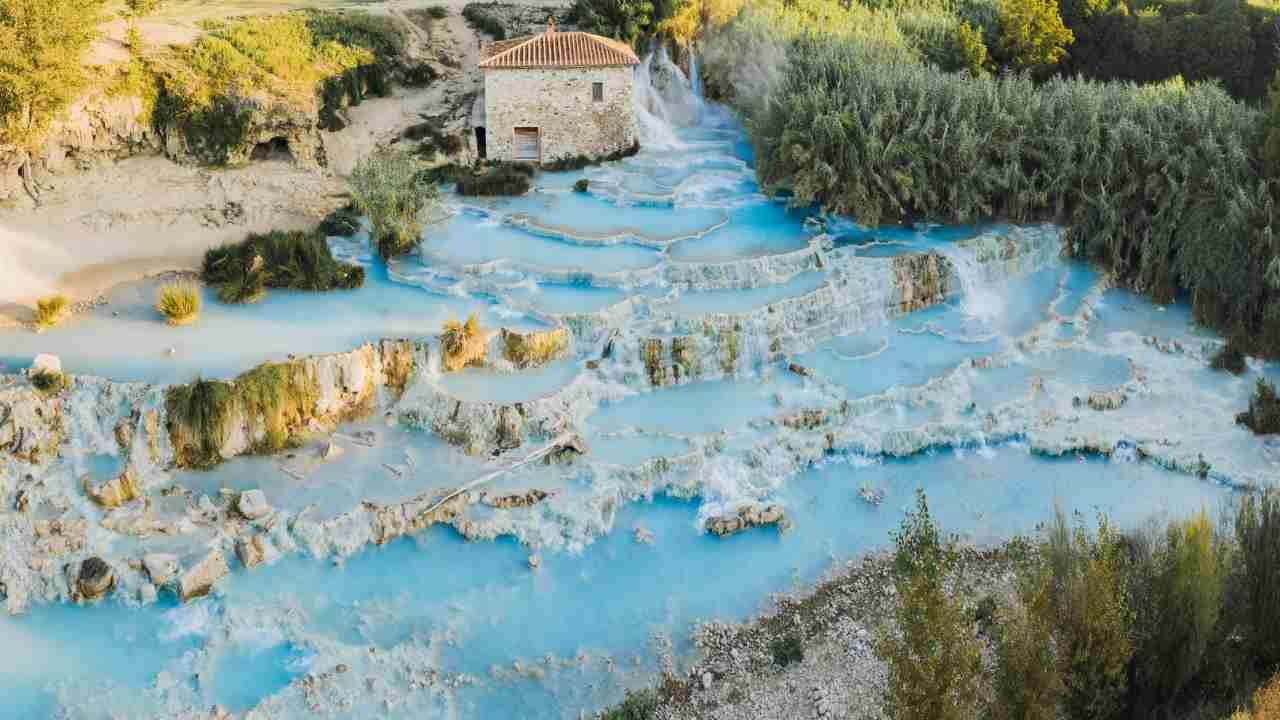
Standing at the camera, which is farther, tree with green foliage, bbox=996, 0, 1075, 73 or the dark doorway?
tree with green foliage, bbox=996, 0, 1075, 73

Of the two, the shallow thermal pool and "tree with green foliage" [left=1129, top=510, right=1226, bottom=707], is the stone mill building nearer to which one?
the shallow thermal pool

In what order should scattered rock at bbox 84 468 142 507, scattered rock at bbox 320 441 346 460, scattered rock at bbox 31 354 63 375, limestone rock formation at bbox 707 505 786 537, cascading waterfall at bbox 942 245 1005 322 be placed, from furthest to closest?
cascading waterfall at bbox 942 245 1005 322 → scattered rock at bbox 320 441 346 460 → scattered rock at bbox 31 354 63 375 → limestone rock formation at bbox 707 505 786 537 → scattered rock at bbox 84 468 142 507

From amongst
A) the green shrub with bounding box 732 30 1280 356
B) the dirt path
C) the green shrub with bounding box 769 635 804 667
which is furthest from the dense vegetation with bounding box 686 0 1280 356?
the green shrub with bounding box 769 635 804 667

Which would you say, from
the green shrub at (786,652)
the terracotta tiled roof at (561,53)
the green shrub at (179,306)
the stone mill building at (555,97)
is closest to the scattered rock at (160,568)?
the green shrub at (179,306)

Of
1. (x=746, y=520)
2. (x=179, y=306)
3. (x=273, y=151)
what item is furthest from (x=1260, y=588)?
(x=273, y=151)

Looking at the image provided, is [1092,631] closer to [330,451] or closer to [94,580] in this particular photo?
[330,451]

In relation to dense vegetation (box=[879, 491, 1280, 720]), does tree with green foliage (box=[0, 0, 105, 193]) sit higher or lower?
higher
